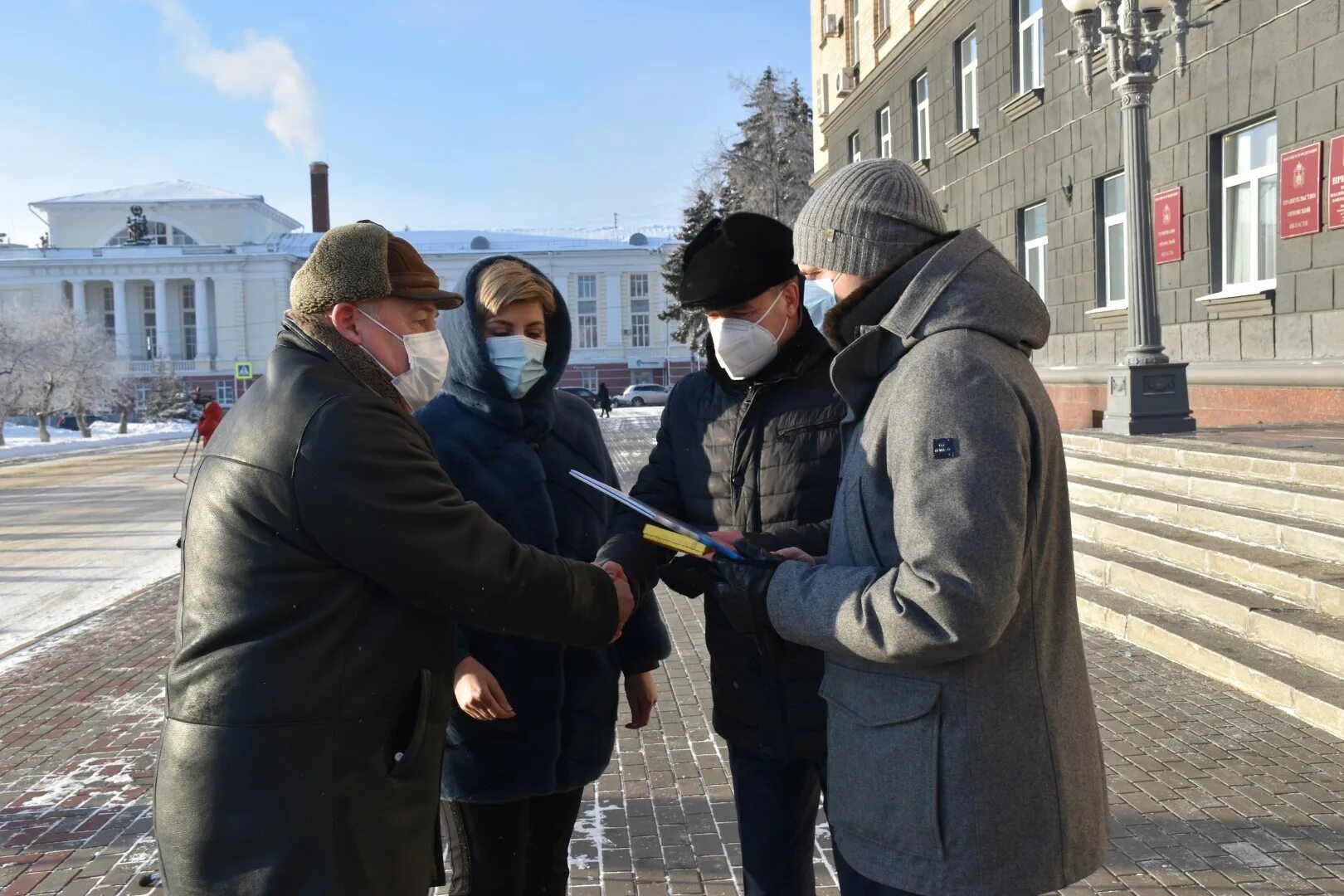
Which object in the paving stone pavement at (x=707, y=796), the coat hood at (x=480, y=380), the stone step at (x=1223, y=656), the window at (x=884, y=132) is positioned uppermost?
the window at (x=884, y=132)

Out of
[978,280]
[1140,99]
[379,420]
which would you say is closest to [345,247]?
[379,420]

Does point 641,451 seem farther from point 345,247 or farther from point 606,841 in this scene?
point 345,247

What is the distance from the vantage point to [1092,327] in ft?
50.5

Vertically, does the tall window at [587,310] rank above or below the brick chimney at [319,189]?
below

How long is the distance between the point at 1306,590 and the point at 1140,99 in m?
6.40

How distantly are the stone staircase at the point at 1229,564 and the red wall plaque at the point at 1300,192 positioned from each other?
2.97 m

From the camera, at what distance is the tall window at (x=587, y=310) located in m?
75.2

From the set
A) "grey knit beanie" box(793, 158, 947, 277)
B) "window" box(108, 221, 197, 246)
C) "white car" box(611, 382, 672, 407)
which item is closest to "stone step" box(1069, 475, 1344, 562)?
Answer: "grey knit beanie" box(793, 158, 947, 277)

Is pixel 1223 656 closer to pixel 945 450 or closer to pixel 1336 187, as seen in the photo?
pixel 945 450

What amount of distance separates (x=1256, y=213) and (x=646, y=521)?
1125cm

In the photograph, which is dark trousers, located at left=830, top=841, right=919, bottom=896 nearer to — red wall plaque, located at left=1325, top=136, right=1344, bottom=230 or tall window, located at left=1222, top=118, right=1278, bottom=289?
red wall plaque, located at left=1325, top=136, right=1344, bottom=230

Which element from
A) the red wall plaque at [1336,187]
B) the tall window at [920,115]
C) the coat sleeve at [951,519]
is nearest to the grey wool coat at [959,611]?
the coat sleeve at [951,519]

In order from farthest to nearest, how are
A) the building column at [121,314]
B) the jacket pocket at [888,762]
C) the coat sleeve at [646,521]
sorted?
the building column at [121,314]
the coat sleeve at [646,521]
the jacket pocket at [888,762]

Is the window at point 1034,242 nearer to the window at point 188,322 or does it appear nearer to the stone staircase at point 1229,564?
the stone staircase at point 1229,564
